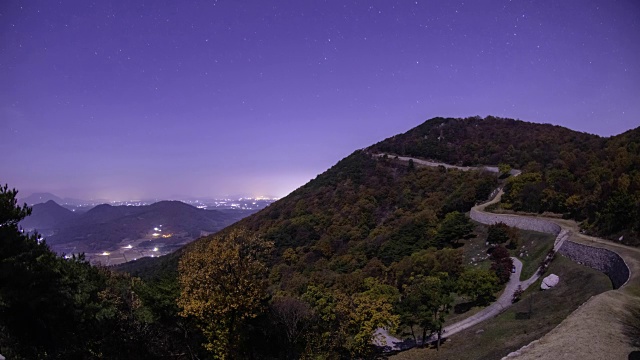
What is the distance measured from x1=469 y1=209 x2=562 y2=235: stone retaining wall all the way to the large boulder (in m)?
12.1

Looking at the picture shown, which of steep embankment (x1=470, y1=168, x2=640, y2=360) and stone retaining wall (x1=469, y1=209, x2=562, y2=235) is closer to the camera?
steep embankment (x1=470, y1=168, x2=640, y2=360)

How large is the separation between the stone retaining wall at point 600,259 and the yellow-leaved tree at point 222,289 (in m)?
20.6

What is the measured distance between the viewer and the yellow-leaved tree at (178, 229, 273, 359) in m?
15.0

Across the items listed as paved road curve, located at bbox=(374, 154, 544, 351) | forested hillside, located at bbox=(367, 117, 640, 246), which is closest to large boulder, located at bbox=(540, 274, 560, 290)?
paved road curve, located at bbox=(374, 154, 544, 351)

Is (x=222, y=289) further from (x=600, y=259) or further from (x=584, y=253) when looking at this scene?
(x=584, y=253)

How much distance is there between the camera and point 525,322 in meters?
20.2

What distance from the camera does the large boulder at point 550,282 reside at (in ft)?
86.8

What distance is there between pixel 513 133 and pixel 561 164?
53.9 metres

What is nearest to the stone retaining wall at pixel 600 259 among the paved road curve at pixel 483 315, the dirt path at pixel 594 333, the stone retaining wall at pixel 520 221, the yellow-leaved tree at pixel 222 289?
the dirt path at pixel 594 333

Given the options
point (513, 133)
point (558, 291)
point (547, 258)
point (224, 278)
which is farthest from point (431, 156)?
point (224, 278)

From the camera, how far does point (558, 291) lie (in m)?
24.4

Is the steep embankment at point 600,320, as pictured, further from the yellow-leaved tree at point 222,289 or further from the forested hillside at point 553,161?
the yellow-leaved tree at point 222,289

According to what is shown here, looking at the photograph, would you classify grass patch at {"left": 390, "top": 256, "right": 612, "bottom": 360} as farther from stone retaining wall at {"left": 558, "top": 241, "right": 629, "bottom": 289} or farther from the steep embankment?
the steep embankment

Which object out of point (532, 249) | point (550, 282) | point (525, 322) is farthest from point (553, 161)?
point (525, 322)
